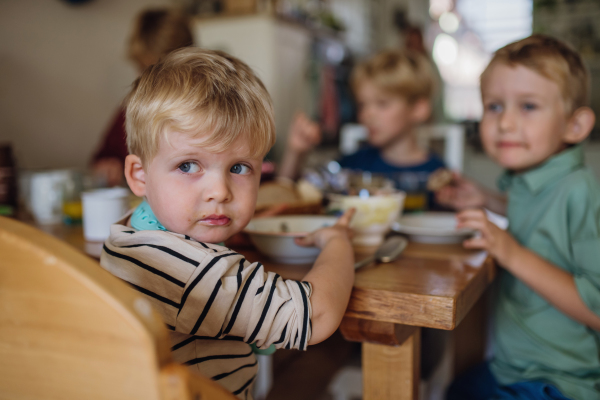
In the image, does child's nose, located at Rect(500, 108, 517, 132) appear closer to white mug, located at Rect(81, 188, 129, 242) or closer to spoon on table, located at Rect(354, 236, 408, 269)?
spoon on table, located at Rect(354, 236, 408, 269)

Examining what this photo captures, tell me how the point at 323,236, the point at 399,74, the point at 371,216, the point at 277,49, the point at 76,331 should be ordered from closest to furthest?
1. the point at 76,331
2. the point at 323,236
3. the point at 371,216
4. the point at 399,74
5. the point at 277,49

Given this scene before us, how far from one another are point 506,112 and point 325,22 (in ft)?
11.3

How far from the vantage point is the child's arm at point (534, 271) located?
0.84 meters

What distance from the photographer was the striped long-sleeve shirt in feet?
1.80

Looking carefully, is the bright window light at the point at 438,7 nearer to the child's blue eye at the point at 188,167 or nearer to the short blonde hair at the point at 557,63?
the short blonde hair at the point at 557,63

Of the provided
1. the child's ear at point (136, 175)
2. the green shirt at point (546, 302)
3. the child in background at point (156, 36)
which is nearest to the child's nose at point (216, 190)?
the child's ear at point (136, 175)

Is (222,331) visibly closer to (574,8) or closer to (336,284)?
(336,284)

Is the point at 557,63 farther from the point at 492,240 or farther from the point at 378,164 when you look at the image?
the point at 378,164

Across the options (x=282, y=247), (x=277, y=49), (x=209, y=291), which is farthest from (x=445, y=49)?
(x=209, y=291)

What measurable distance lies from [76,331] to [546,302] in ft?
2.98

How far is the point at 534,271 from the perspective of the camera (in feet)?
2.81

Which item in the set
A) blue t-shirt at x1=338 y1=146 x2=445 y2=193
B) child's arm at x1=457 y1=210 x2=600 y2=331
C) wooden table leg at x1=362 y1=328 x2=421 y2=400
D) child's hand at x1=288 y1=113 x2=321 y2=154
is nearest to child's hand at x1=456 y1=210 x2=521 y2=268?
child's arm at x1=457 y1=210 x2=600 y2=331

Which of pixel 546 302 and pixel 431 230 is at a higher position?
pixel 431 230

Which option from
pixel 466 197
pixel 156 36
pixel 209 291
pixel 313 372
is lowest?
pixel 313 372
